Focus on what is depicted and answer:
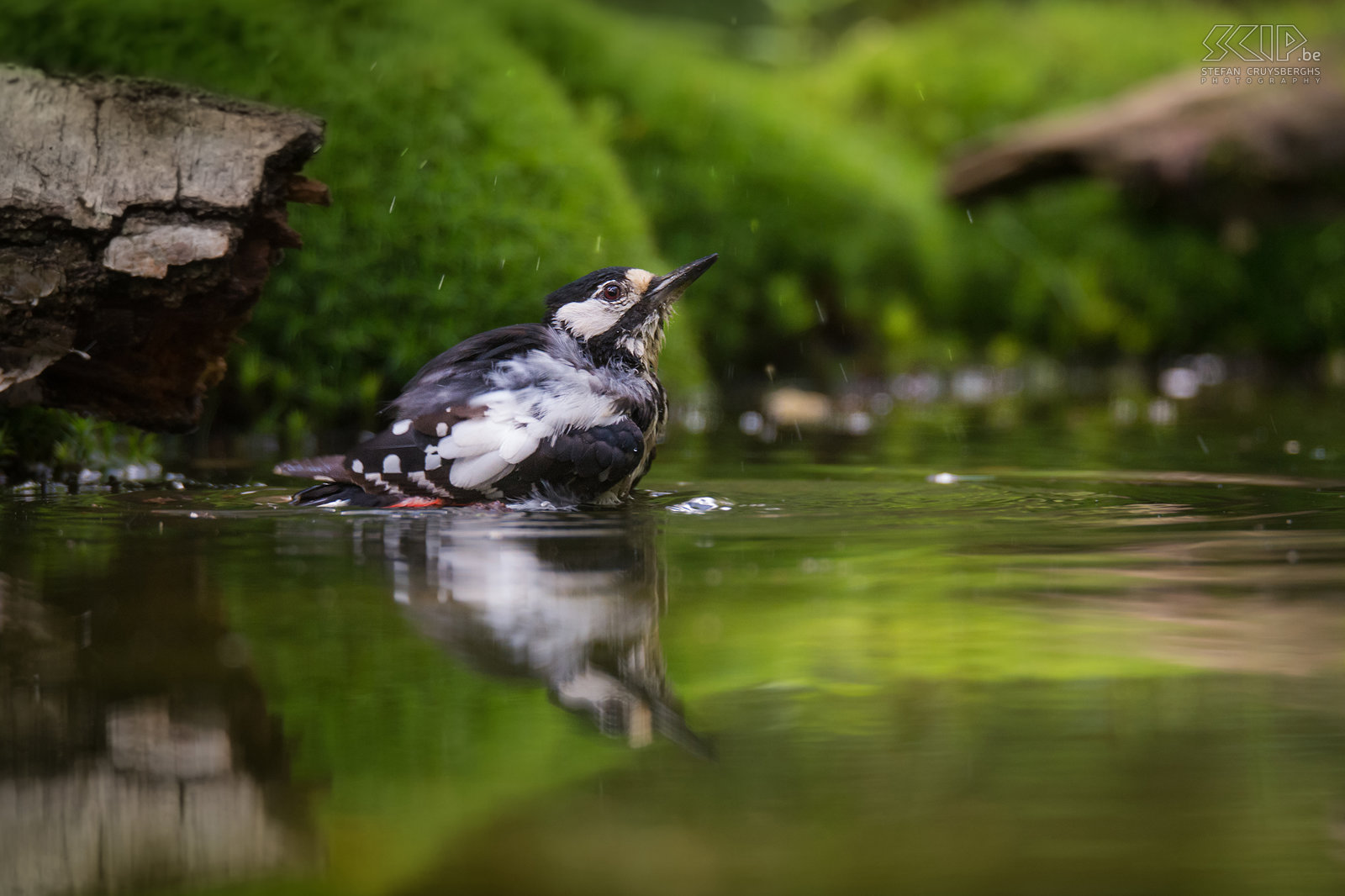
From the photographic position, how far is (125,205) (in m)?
4.10

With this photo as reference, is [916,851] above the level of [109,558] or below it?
below

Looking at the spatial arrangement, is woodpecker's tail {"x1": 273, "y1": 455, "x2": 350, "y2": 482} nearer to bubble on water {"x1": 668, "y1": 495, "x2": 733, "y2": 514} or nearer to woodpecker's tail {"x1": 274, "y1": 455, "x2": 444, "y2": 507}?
woodpecker's tail {"x1": 274, "y1": 455, "x2": 444, "y2": 507}

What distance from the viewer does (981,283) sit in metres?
11.3

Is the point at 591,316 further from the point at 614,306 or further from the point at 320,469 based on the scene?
the point at 320,469

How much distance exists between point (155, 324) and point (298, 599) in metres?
1.78

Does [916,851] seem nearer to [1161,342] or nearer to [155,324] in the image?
[155,324]

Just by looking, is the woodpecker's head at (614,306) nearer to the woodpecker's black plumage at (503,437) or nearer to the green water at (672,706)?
the woodpecker's black plumage at (503,437)

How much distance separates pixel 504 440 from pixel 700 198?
19.2 ft

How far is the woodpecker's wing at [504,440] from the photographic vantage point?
4121 mm

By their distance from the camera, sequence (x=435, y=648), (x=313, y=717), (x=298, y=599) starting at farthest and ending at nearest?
(x=298, y=599) < (x=435, y=648) < (x=313, y=717)

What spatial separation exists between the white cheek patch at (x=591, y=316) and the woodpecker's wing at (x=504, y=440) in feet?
1.44

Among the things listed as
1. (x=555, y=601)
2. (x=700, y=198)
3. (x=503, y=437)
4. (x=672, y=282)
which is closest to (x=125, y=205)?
(x=503, y=437)

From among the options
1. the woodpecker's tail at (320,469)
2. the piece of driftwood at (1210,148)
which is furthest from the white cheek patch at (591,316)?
the piece of driftwood at (1210,148)

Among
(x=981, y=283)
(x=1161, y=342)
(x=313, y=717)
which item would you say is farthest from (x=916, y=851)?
(x=1161, y=342)
